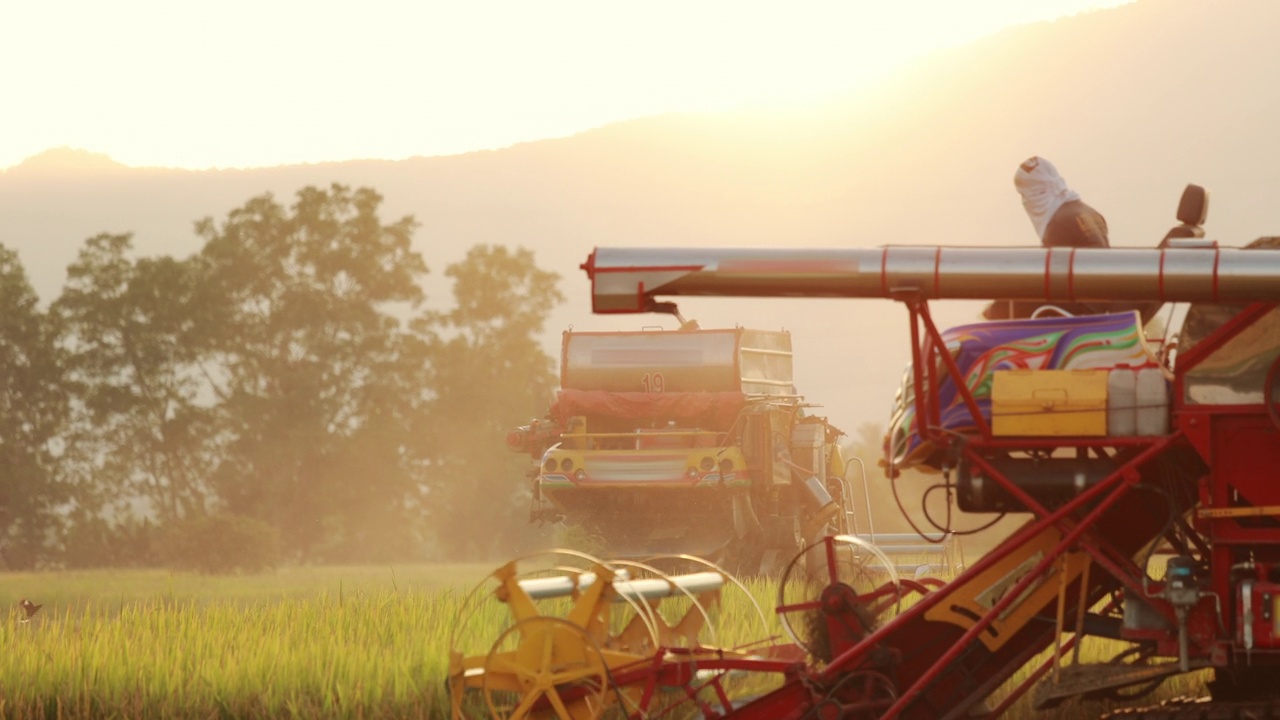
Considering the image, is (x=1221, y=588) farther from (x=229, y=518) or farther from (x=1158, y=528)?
(x=229, y=518)

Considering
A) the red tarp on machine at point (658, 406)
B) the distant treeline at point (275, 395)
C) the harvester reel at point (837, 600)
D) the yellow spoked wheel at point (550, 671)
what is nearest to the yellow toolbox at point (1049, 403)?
the harvester reel at point (837, 600)

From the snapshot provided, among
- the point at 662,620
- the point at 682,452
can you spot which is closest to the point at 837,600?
the point at 662,620

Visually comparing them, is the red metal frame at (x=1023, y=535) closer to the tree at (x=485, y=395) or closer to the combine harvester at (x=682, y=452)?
the combine harvester at (x=682, y=452)

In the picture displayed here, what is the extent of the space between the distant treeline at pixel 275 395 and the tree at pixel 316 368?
0.07 m

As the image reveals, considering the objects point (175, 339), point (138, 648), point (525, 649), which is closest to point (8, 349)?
point (175, 339)

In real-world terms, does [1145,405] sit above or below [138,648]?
above

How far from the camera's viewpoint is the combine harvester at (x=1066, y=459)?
299 inches

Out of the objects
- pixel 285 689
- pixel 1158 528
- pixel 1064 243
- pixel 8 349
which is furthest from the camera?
pixel 8 349

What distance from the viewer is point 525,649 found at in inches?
334

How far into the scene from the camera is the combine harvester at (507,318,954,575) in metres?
22.6

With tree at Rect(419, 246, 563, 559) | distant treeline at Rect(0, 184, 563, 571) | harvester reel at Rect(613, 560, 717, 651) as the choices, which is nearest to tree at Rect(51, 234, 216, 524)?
distant treeline at Rect(0, 184, 563, 571)

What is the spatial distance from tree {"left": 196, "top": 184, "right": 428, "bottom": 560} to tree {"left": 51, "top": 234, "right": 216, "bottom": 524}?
3.25 ft

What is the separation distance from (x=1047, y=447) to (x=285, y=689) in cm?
481

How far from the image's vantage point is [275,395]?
198 feet
